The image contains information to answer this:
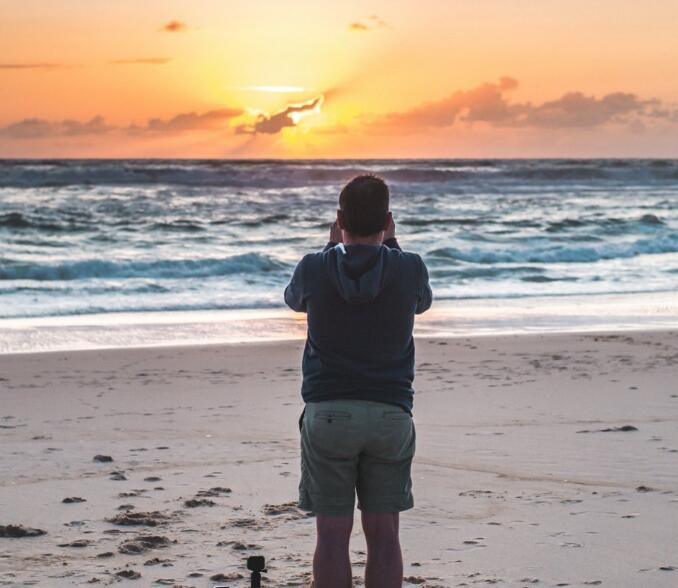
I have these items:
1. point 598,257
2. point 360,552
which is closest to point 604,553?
point 360,552

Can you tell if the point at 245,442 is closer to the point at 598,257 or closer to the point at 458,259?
the point at 458,259

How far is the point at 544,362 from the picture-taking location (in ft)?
32.9

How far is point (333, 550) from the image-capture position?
11.6 ft

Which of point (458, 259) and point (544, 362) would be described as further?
point (458, 259)

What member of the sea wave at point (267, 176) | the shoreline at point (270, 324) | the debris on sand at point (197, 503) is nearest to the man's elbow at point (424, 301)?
the debris on sand at point (197, 503)

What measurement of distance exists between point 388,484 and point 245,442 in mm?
3386

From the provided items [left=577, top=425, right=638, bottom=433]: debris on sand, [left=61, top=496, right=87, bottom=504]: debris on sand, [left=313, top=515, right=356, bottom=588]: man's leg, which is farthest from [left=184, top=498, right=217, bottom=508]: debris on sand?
[left=577, top=425, right=638, bottom=433]: debris on sand

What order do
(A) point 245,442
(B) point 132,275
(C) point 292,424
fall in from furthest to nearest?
(B) point 132,275 < (C) point 292,424 < (A) point 245,442

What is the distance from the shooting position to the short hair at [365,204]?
3.42 meters

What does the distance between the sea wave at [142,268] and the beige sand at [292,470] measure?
32.3ft

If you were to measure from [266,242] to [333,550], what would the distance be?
23531 mm

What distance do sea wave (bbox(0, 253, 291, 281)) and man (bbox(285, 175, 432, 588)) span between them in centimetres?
1634

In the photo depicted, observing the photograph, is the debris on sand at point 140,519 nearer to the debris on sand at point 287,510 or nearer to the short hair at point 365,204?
the debris on sand at point 287,510

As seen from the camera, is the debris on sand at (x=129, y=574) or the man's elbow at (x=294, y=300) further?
the debris on sand at (x=129, y=574)
